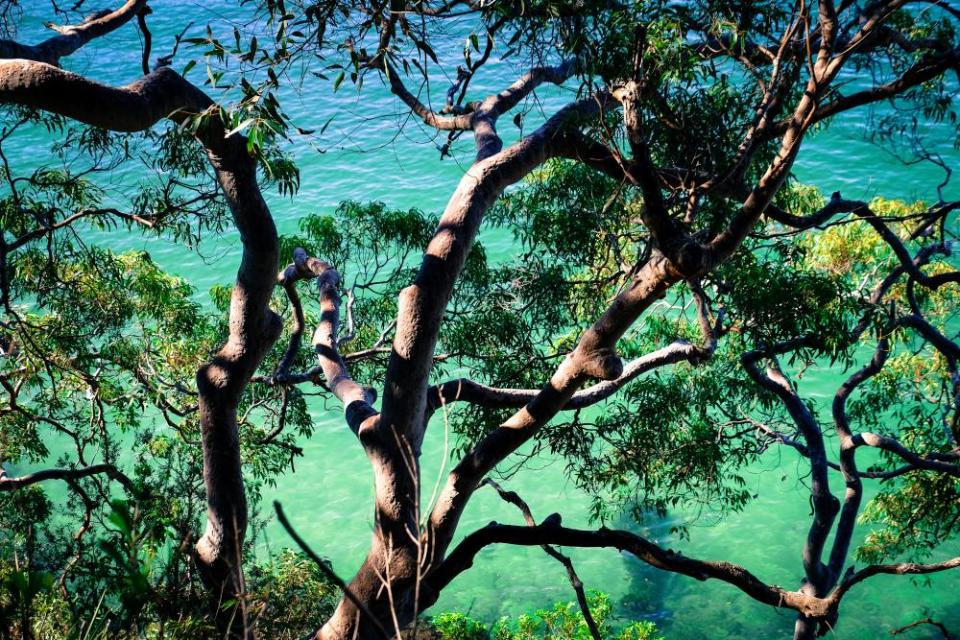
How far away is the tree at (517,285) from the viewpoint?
358cm

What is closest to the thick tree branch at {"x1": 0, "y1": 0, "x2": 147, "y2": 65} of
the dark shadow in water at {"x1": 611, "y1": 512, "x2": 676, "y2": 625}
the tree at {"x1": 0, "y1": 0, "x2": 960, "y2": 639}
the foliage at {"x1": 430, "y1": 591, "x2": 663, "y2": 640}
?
the tree at {"x1": 0, "y1": 0, "x2": 960, "y2": 639}

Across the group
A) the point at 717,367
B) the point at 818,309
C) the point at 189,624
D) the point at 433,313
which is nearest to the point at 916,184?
the point at 717,367

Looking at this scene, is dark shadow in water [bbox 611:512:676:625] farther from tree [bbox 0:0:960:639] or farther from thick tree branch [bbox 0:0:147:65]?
thick tree branch [bbox 0:0:147:65]

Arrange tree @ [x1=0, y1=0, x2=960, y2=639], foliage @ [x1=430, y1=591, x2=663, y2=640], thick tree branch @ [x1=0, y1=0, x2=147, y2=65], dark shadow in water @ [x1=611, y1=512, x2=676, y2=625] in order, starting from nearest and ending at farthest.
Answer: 1. tree @ [x1=0, y1=0, x2=960, y2=639]
2. thick tree branch @ [x1=0, y1=0, x2=147, y2=65]
3. foliage @ [x1=430, y1=591, x2=663, y2=640]
4. dark shadow in water @ [x1=611, y1=512, x2=676, y2=625]

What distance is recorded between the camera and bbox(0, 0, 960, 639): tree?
3.58 meters

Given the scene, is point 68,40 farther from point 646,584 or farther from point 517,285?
point 646,584

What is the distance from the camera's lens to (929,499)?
6.64 meters

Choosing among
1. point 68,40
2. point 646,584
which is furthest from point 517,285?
point 646,584

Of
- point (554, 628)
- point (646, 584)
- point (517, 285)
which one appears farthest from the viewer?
point (646, 584)

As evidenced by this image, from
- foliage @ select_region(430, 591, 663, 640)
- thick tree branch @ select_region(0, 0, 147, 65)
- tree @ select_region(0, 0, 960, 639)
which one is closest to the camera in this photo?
tree @ select_region(0, 0, 960, 639)

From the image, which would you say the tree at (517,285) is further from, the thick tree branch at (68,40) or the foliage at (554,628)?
the foliage at (554,628)

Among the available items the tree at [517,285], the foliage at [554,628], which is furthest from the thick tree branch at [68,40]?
the foliage at [554,628]

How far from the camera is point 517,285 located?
6.71 metres

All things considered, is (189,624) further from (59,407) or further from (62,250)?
(59,407)
